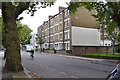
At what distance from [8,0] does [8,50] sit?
11.0 ft

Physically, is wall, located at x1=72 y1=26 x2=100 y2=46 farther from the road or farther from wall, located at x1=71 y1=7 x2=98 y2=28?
the road

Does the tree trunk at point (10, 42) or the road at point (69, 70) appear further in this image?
the tree trunk at point (10, 42)

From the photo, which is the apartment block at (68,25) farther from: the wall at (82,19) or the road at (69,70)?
the road at (69,70)

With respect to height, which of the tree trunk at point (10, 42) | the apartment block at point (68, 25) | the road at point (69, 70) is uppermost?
the apartment block at point (68, 25)

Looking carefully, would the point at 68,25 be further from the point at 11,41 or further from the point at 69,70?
the point at 11,41

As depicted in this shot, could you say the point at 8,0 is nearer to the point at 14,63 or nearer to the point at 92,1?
the point at 14,63

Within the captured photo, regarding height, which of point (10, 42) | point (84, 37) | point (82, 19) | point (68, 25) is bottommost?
point (10, 42)

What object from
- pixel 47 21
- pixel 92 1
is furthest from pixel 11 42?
pixel 47 21

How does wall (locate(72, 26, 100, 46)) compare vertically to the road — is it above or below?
above

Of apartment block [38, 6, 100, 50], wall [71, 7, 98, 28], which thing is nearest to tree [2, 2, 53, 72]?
apartment block [38, 6, 100, 50]

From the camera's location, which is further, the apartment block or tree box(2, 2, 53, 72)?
the apartment block

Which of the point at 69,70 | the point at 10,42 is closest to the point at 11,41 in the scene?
the point at 10,42

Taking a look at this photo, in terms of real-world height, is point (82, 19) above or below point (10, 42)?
above

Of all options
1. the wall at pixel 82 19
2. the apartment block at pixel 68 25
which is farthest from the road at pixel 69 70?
the wall at pixel 82 19
